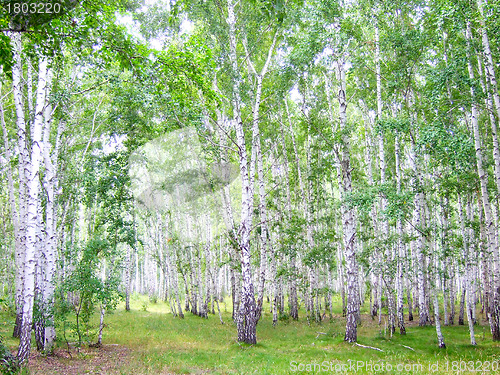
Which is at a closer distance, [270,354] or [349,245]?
[270,354]

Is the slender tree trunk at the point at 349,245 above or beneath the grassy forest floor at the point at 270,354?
above

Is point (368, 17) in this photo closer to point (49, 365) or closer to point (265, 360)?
point (265, 360)

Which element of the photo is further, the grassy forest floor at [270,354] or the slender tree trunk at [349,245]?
the slender tree trunk at [349,245]

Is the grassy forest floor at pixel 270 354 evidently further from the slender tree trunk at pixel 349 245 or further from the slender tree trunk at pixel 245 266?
the slender tree trunk at pixel 349 245

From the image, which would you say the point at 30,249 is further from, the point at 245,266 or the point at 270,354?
the point at 270,354

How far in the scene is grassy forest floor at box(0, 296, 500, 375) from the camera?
8.62 metres

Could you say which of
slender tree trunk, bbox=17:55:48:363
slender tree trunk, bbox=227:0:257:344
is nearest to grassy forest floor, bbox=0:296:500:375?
slender tree trunk, bbox=227:0:257:344

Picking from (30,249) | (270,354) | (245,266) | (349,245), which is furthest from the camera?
(349,245)

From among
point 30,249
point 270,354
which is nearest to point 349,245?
point 270,354

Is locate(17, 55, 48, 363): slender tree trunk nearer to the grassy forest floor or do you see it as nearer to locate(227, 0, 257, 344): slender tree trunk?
the grassy forest floor

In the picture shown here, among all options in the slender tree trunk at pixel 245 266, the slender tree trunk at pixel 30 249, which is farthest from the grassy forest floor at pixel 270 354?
the slender tree trunk at pixel 30 249

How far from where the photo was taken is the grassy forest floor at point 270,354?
862 cm

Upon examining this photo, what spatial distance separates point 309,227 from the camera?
1961 centimetres

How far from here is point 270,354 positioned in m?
10.3
